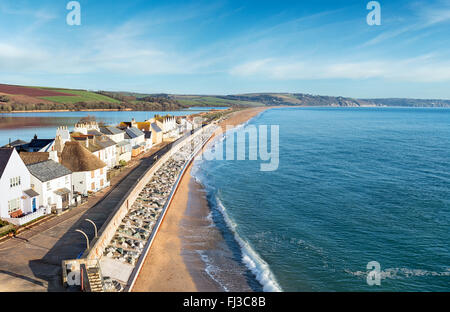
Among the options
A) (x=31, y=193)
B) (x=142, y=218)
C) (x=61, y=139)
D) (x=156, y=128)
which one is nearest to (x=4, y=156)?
(x=31, y=193)

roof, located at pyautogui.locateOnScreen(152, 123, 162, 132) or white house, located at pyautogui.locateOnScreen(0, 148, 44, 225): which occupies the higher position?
roof, located at pyautogui.locateOnScreen(152, 123, 162, 132)

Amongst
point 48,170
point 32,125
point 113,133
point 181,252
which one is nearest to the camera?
point 181,252

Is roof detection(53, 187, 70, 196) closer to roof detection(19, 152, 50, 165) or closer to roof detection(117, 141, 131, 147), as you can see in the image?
roof detection(19, 152, 50, 165)

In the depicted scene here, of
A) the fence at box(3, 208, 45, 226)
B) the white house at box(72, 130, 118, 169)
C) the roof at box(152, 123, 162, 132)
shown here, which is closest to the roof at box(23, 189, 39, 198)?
the fence at box(3, 208, 45, 226)

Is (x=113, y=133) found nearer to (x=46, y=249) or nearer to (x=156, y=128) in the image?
(x=156, y=128)

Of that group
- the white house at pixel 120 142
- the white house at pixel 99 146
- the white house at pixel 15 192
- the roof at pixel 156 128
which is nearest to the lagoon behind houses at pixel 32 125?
the roof at pixel 156 128

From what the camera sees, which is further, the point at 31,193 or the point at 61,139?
the point at 61,139
